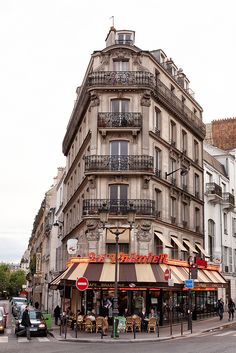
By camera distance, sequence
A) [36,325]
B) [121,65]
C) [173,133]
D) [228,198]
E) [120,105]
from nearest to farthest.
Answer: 1. [36,325]
2. [120,105]
3. [121,65]
4. [173,133]
5. [228,198]

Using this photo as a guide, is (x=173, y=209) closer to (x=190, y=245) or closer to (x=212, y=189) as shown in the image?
(x=190, y=245)

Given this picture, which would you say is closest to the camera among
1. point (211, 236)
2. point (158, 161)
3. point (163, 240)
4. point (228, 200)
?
point (163, 240)

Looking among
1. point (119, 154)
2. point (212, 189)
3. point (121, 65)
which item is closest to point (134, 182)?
point (119, 154)

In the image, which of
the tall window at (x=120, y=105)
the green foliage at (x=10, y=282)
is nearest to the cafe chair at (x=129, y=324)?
the tall window at (x=120, y=105)

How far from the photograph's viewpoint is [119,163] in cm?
3438

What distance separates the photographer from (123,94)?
35.7 m

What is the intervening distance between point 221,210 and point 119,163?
61.5ft

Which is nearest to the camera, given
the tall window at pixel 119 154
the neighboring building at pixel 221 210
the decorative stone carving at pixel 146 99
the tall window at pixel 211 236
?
the tall window at pixel 119 154

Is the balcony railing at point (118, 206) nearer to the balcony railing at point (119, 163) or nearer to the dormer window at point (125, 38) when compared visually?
the balcony railing at point (119, 163)

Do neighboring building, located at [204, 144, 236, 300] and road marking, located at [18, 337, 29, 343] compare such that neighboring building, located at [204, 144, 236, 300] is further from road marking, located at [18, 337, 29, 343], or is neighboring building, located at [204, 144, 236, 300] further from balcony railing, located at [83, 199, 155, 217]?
road marking, located at [18, 337, 29, 343]

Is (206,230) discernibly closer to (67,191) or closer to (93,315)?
(67,191)

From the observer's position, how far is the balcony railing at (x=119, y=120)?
34.8 meters

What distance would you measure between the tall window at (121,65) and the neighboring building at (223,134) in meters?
A: 26.3

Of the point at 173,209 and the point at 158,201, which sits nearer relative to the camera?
the point at 158,201
